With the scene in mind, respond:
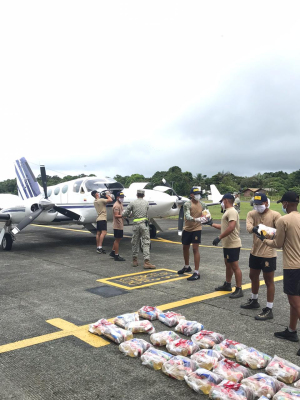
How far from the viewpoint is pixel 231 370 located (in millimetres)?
3973

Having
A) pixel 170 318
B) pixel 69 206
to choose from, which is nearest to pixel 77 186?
pixel 69 206

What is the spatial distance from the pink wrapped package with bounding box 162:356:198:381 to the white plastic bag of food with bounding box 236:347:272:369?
1.96 ft

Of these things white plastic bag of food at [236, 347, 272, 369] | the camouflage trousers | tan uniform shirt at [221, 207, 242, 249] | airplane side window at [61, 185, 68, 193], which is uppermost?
airplane side window at [61, 185, 68, 193]

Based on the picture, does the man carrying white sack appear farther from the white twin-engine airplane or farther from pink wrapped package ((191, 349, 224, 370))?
the white twin-engine airplane

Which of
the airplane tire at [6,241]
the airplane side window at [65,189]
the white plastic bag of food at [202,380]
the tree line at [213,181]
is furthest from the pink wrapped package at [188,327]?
the tree line at [213,181]

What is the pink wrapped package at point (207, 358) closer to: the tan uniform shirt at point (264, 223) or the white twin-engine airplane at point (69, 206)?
the tan uniform shirt at point (264, 223)

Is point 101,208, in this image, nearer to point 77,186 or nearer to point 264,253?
point 77,186

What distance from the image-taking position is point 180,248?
44.2 feet

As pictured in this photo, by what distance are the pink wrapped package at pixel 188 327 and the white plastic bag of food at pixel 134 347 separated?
70 cm

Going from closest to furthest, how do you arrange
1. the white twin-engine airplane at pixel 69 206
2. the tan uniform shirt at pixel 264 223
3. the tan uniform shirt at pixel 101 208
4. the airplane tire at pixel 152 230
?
the tan uniform shirt at pixel 264 223, the tan uniform shirt at pixel 101 208, the white twin-engine airplane at pixel 69 206, the airplane tire at pixel 152 230

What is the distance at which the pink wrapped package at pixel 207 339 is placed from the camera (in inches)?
183

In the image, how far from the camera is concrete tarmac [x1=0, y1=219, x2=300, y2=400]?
378cm

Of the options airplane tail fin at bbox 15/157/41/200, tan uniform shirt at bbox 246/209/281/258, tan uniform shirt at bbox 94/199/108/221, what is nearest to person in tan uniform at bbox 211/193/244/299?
tan uniform shirt at bbox 246/209/281/258

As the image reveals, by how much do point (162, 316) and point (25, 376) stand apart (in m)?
2.30
